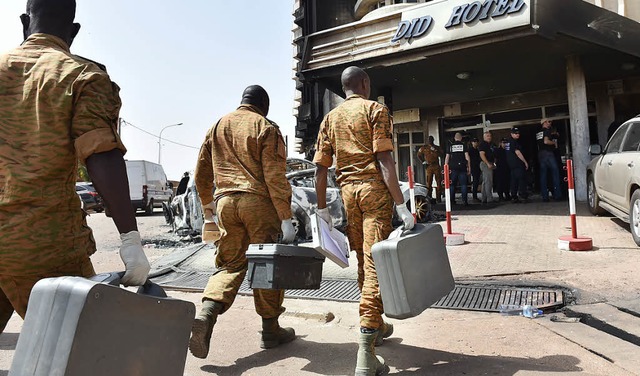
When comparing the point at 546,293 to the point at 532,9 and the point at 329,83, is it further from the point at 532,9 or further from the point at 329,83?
the point at 329,83

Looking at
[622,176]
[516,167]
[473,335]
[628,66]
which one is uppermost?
[628,66]

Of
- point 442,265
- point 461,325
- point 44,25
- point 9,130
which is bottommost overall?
point 461,325

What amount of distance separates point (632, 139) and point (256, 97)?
17.8ft

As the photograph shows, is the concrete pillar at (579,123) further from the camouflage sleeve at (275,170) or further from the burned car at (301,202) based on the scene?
the camouflage sleeve at (275,170)

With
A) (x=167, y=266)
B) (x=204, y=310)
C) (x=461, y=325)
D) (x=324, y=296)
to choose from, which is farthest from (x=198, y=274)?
(x=461, y=325)

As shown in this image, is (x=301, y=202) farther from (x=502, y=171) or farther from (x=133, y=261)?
(x=133, y=261)

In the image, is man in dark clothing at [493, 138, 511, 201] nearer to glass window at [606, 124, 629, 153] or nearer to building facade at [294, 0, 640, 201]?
building facade at [294, 0, 640, 201]

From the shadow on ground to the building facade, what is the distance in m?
7.88

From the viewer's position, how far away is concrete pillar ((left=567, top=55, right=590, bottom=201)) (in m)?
10.5

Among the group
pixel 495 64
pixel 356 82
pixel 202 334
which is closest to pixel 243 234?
pixel 202 334

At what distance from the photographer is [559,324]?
3.38 metres

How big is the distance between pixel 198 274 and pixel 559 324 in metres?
4.37

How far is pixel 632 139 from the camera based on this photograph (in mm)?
6082

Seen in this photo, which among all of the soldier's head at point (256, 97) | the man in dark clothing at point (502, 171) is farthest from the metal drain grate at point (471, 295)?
the man in dark clothing at point (502, 171)
